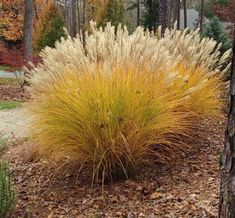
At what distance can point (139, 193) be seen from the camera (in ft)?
10.5

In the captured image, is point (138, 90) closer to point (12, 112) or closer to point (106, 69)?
point (106, 69)

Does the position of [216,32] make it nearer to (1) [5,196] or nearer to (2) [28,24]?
(1) [5,196]

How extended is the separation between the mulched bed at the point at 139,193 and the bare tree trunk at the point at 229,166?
1207 mm

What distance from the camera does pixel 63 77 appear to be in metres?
3.36

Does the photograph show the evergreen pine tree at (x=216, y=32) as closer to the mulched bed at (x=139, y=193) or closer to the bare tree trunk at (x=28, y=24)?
the mulched bed at (x=139, y=193)

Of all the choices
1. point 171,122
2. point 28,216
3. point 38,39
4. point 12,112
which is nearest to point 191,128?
point 171,122

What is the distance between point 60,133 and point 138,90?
2.02 ft

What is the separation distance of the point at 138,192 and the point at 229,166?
1.76m

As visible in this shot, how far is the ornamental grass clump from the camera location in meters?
3.11

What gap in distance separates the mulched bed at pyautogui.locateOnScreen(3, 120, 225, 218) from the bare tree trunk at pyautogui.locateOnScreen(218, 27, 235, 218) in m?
1.21

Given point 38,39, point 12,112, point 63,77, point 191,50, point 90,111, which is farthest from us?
point 38,39

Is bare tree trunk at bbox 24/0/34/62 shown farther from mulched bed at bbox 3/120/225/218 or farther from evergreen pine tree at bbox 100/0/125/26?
mulched bed at bbox 3/120/225/218

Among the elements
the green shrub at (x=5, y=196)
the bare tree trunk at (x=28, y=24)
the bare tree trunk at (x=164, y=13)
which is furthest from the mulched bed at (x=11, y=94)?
the green shrub at (x=5, y=196)

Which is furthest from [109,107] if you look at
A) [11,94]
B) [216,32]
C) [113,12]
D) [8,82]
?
[113,12]
